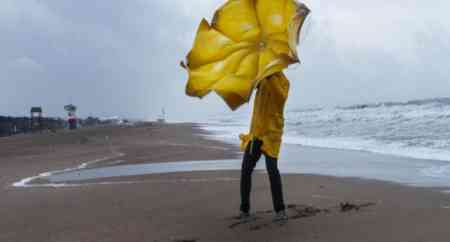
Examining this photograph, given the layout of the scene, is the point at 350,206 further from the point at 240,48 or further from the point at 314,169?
the point at 314,169

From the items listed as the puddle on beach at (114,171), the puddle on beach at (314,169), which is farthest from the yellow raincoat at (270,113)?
the puddle on beach at (114,171)

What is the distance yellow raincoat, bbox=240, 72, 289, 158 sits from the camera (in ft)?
17.7

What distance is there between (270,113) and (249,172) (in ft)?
2.15

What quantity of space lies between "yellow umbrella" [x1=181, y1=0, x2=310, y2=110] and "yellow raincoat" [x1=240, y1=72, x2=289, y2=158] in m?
0.26

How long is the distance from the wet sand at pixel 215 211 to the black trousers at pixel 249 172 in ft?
0.61

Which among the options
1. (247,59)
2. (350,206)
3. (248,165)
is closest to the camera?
(247,59)

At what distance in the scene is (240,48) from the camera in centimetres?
548

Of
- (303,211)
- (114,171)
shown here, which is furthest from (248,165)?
(114,171)

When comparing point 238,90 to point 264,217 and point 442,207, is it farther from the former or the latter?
point 442,207

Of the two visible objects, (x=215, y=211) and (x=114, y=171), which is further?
(x=114, y=171)

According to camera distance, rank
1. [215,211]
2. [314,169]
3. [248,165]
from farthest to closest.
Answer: [314,169], [215,211], [248,165]

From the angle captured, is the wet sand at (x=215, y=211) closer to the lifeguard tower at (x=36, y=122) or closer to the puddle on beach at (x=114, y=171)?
the puddle on beach at (x=114, y=171)

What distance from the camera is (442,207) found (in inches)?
232

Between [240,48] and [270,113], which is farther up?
[240,48]
